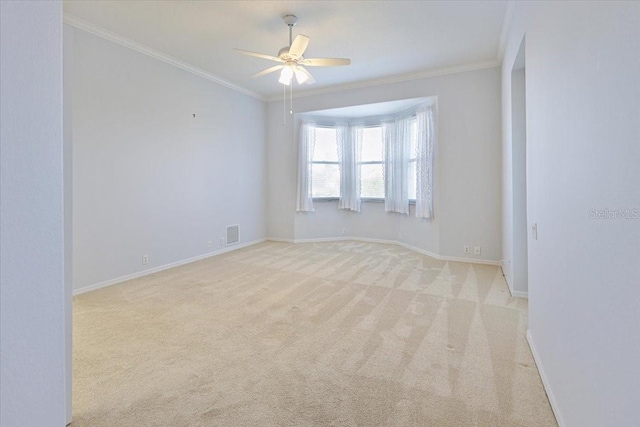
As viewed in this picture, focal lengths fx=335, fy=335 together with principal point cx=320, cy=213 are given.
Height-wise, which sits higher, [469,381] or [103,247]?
[103,247]

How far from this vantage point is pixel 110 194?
3922 mm

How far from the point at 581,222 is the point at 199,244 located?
489cm

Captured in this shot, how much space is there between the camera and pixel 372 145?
21.9 ft

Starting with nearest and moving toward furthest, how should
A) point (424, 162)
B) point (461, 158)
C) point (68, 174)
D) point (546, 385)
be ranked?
point (68, 174)
point (546, 385)
point (461, 158)
point (424, 162)

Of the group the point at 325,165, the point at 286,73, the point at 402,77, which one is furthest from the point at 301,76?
the point at 325,165

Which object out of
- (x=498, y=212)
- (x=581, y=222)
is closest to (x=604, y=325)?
(x=581, y=222)

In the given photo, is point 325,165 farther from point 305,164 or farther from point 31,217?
point 31,217

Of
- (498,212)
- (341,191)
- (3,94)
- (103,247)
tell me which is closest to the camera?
(3,94)

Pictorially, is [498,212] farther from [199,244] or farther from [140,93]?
[140,93]

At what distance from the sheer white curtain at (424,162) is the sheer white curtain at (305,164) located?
6.86ft

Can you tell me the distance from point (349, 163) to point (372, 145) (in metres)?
0.58

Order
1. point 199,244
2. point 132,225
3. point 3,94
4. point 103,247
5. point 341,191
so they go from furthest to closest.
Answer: point 341,191, point 199,244, point 132,225, point 103,247, point 3,94

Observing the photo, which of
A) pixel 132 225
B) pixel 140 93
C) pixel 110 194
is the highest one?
pixel 140 93

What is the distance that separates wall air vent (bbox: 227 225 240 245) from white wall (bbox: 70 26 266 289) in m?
0.10
